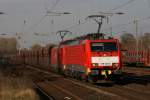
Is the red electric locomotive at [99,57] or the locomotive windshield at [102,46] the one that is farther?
the locomotive windshield at [102,46]

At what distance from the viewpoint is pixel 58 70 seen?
40.2 metres

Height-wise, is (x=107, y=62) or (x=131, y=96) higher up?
(x=107, y=62)

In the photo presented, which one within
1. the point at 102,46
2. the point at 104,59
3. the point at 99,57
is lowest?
the point at 104,59

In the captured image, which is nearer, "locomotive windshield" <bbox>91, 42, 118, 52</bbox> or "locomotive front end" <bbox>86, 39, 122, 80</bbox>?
"locomotive front end" <bbox>86, 39, 122, 80</bbox>

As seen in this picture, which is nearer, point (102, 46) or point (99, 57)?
point (99, 57)

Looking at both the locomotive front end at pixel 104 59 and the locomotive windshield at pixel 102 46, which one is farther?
the locomotive windshield at pixel 102 46

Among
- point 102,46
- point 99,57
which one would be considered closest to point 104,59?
point 99,57

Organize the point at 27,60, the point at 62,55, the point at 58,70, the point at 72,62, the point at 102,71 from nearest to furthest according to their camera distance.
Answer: the point at 102,71
the point at 72,62
the point at 62,55
the point at 58,70
the point at 27,60

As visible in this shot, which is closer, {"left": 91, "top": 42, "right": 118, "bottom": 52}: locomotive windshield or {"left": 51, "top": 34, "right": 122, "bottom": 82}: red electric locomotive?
{"left": 51, "top": 34, "right": 122, "bottom": 82}: red electric locomotive

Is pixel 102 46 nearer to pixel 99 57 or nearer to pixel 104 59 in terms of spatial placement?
pixel 99 57

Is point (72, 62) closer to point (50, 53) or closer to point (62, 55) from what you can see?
point (62, 55)

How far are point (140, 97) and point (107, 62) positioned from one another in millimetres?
6297

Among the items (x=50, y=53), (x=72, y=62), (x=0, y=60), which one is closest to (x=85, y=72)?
(x=72, y=62)

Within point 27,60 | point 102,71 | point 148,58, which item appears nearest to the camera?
point 102,71
